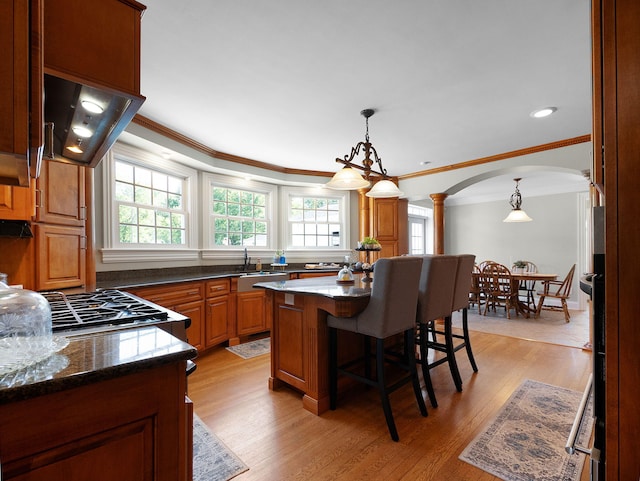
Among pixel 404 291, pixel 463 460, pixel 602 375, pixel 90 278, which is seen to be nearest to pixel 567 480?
pixel 463 460

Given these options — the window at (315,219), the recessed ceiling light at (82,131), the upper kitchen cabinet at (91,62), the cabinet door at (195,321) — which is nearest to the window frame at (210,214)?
the window at (315,219)

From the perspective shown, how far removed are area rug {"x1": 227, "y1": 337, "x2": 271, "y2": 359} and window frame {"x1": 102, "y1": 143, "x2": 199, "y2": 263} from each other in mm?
1313

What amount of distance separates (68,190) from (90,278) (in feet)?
2.25

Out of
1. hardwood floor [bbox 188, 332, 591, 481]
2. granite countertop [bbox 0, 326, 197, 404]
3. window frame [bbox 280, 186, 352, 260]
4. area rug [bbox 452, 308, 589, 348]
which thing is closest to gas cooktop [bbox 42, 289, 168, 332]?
granite countertop [bbox 0, 326, 197, 404]

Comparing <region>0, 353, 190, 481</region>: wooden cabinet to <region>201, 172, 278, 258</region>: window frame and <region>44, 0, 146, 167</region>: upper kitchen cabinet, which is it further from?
<region>201, 172, 278, 258</region>: window frame

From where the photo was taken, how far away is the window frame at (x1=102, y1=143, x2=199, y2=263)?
3.10 metres

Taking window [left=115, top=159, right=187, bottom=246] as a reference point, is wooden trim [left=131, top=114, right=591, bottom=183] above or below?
above

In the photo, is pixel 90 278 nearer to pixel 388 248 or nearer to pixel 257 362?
pixel 257 362

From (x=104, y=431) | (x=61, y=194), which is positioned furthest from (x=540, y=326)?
(x=61, y=194)

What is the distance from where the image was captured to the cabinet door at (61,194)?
2.05m

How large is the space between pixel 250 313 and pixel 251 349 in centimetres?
46

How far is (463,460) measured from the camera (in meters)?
1.70

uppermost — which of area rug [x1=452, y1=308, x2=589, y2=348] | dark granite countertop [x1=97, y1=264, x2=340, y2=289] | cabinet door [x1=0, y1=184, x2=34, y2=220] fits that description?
cabinet door [x1=0, y1=184, x2=34, y2=220]

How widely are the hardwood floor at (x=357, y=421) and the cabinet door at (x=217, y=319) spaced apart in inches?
10.4
